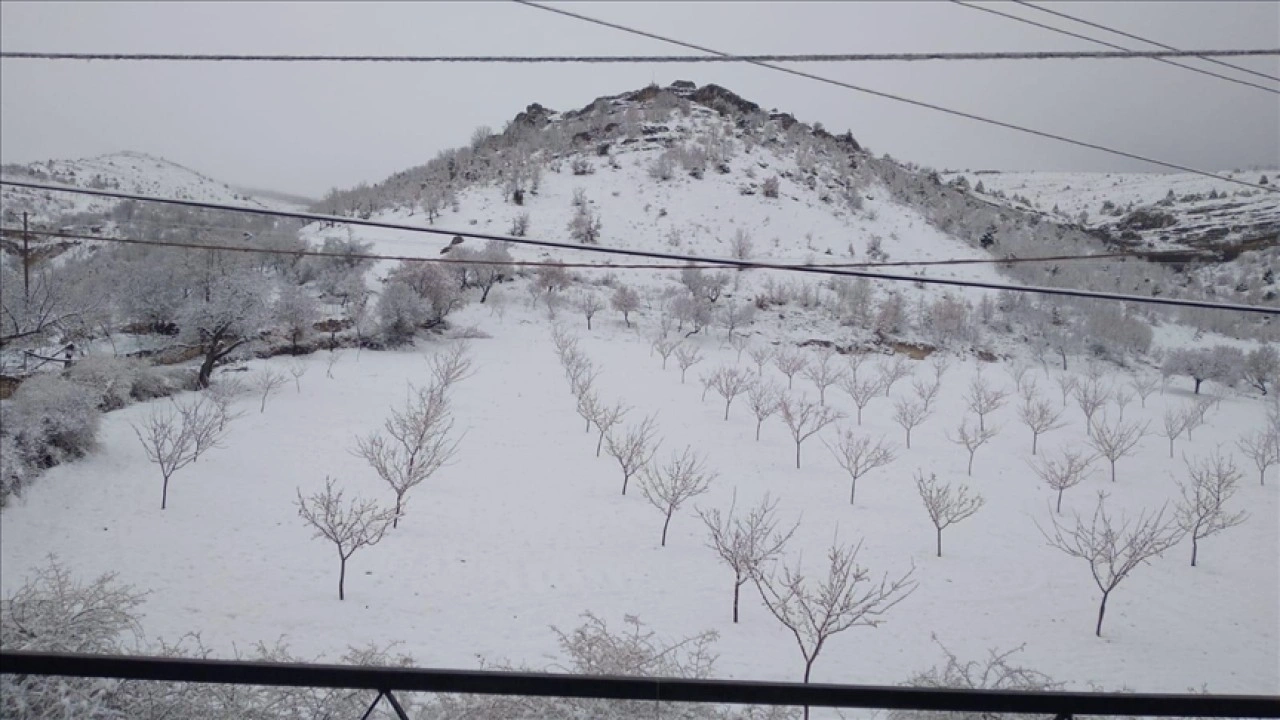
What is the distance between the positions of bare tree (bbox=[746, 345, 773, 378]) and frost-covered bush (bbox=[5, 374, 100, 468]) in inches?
798

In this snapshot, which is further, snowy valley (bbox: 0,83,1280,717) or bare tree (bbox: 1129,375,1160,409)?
bare tree (bbox: 1129,375,1160,409)

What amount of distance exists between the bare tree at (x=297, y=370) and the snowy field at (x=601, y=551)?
0.41m

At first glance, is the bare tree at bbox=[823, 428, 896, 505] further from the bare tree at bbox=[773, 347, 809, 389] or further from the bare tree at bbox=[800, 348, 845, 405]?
the bare tree at bbox=[773, 347, 809, 389]

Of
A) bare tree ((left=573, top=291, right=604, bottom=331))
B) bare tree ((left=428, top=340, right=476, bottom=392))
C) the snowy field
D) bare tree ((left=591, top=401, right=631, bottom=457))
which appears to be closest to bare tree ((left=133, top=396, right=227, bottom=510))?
the snowy field

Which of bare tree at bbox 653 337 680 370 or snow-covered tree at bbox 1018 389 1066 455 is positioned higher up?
bare tree at bbox 653 337 680 370

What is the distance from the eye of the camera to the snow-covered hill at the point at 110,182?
5.34 metres

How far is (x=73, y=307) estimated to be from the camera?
48.3 feet

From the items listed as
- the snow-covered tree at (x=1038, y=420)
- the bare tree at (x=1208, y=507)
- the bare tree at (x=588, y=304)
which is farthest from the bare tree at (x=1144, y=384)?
the bare tree at (x=588, y=304)

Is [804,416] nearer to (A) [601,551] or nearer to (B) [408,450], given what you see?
(A) [601,551]

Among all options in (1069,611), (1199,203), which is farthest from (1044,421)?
(1199,203)

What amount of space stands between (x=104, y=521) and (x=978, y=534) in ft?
55.5

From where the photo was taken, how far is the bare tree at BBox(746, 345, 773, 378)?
2508 cm

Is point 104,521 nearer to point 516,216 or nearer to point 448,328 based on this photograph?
point 448,328

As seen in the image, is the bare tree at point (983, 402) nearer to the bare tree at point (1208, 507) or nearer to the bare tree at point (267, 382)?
the bare tree at point (1208, 507)
